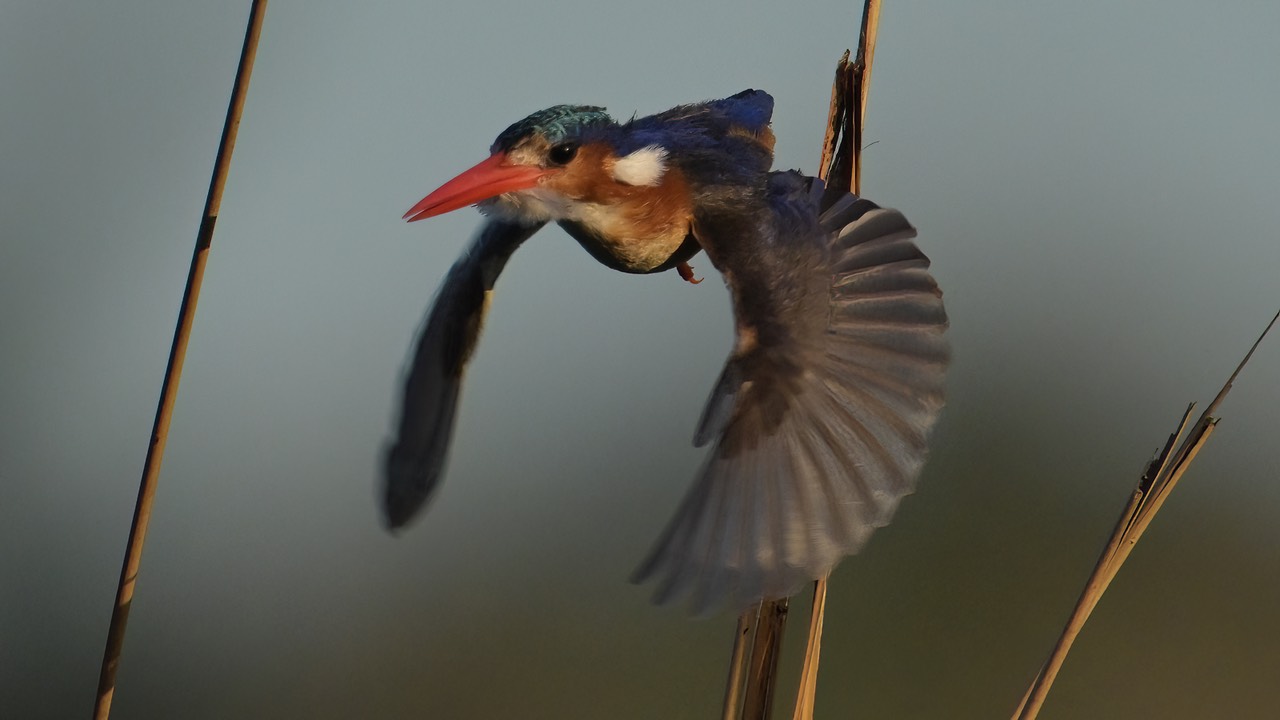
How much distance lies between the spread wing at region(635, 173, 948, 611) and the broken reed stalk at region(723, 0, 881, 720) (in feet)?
0.18

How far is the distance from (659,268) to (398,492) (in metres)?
0.67

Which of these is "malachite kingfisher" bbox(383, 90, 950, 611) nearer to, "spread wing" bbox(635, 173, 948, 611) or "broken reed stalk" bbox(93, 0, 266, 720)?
"spread wing" bbox(635, 173, 948, 611)

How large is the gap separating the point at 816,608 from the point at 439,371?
994 mm

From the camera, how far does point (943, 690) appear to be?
4555 mm

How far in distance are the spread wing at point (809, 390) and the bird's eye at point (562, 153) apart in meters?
0.27

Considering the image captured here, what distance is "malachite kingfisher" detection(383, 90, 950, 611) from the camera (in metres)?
2.01

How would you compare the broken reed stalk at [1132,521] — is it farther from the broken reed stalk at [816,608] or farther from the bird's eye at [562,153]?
the bird's eye at [562,153]

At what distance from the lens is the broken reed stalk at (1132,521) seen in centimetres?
167

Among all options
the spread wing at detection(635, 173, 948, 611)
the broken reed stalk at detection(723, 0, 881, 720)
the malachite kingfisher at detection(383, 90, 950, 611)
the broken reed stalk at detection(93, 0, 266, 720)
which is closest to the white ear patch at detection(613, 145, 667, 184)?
the malachite kingfisher at detection(383, 90, 950, 611)

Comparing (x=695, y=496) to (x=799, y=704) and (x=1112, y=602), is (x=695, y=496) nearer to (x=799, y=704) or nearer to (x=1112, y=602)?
(x=799, y=704)

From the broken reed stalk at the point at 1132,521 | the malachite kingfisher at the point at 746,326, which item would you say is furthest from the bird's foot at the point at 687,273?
the broken reed stalk at the point at 1132,521

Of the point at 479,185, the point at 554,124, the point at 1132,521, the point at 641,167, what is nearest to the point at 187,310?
the point at 479,185

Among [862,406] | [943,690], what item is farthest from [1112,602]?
[862,406]

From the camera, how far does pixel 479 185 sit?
2186 millimetres
